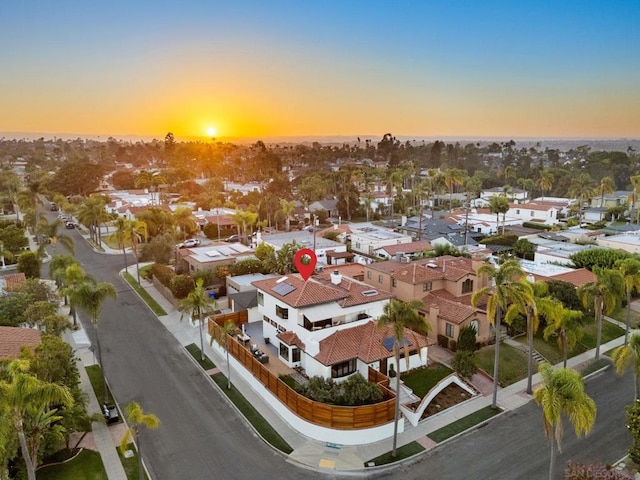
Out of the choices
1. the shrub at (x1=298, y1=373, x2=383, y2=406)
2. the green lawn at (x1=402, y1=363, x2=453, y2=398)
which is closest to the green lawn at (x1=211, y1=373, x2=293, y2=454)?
the shrub at (x1=298, y1=373, x2=383, y2=406)

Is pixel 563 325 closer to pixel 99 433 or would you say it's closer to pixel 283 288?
pixel 283 288

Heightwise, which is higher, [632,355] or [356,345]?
[632,355]

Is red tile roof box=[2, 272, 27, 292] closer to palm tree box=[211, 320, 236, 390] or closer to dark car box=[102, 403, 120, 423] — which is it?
dark car box=[102, 403, 120, 423]

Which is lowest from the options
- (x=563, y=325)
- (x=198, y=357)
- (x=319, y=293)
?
(x=198, y=357)

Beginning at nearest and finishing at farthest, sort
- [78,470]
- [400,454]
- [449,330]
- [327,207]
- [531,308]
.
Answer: [78,470] → [400,454] → [531,308] → [449,330] → [327,207]

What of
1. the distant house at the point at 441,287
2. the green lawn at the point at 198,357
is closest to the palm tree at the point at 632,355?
the distant house at the point at 441,287

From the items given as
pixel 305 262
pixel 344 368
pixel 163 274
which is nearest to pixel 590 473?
pixel 344 368

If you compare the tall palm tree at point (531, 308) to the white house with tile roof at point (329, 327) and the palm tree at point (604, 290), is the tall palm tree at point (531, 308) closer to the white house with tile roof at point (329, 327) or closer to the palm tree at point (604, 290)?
the palm tree at point (604, 290)
